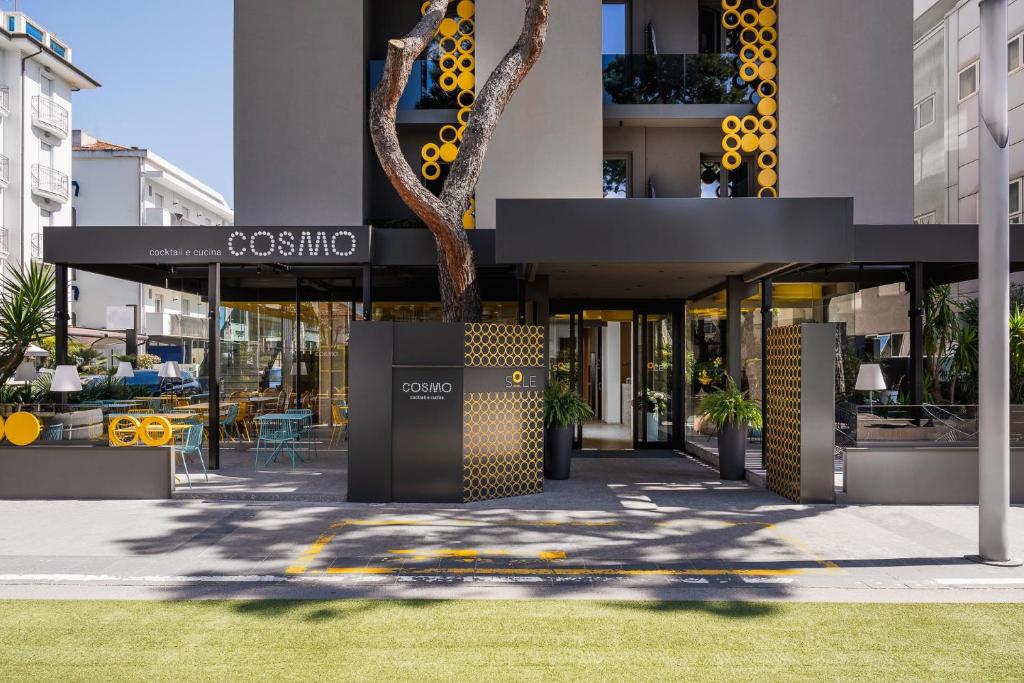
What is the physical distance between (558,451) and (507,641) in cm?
630

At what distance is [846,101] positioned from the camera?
14.4 metres

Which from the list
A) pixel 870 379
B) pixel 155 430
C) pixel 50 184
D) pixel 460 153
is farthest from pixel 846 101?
pixel 50 184

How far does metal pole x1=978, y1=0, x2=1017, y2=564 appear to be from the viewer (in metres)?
6.49

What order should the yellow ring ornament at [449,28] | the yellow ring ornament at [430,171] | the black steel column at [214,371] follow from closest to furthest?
the black steel column at [214,371]
the yellow ring ornament at [449,28]
the yellow ring ornament at [430,171]

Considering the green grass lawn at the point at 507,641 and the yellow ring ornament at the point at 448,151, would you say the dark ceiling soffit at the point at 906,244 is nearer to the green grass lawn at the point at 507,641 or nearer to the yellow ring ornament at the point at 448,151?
the green grass lawn at the point at 507,641

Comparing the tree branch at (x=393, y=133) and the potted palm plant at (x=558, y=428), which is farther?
the potted palm plant at (x=558, y=428)

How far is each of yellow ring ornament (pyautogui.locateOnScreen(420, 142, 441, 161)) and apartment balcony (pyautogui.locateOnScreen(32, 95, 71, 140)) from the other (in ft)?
89.3

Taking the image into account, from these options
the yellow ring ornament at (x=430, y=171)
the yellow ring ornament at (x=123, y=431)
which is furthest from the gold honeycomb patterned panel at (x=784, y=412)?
the yellow ring ornament at (x=123, y=431)

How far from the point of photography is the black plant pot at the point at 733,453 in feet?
36.5

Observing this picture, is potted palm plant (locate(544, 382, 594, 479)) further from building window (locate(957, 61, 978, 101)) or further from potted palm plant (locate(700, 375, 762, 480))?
building window (locate(957, 61, 978, 101))

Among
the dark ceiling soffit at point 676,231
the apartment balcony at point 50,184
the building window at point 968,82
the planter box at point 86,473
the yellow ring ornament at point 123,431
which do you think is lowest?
the planter box at point 86,473

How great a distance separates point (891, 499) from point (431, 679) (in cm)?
726

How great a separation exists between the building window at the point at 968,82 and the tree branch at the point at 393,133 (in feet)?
68.4

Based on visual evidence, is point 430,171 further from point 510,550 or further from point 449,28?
point 510,550
